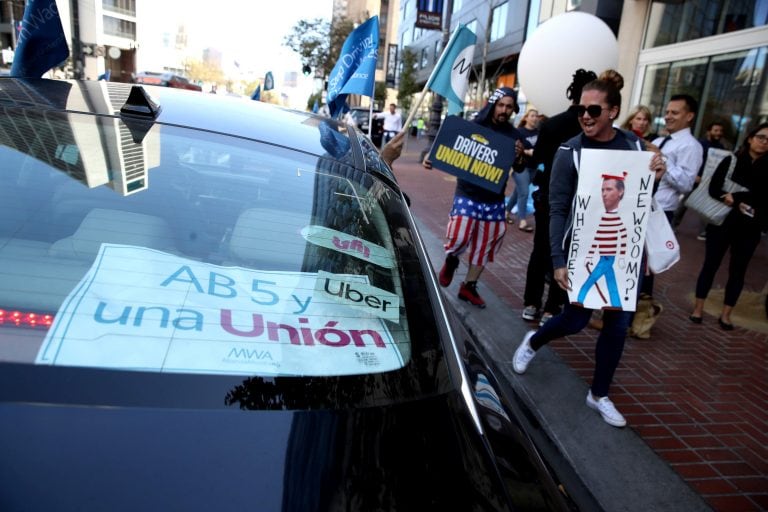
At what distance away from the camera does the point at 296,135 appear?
2.18 metres

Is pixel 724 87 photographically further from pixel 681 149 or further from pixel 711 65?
pixel 681 149

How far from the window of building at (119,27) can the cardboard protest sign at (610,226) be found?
78.4 m

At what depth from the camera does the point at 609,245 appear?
306 cm

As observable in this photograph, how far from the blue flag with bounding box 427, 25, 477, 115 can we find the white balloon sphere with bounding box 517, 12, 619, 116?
200 centimetres

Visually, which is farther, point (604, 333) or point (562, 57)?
point (562, 57)

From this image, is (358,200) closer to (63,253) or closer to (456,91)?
(63,253)

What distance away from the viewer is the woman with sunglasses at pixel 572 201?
3.08m

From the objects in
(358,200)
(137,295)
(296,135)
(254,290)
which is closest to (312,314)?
(254,290)

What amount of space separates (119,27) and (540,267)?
8345cm

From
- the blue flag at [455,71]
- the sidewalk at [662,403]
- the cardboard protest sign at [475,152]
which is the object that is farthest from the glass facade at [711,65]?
the cardboard protest sign at [475,152]

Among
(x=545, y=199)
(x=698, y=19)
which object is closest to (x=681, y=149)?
(x=545, y=199)

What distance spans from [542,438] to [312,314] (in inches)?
81.3

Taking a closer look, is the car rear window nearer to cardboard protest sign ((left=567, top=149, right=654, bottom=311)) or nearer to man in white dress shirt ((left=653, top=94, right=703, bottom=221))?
cardboard protest sign ((left=567, top=149, right=654, bottom=311))

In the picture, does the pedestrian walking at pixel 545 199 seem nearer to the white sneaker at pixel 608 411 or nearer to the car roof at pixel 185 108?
the white sneaker at pixel 608 411
